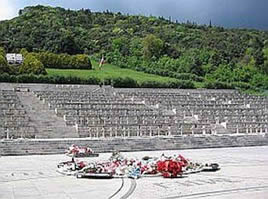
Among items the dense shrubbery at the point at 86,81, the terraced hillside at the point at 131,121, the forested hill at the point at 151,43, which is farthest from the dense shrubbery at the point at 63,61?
the terraced hillside at the point at 131,121

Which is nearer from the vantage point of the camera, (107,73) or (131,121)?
(131,121)

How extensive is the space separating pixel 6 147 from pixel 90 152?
11.8 feet

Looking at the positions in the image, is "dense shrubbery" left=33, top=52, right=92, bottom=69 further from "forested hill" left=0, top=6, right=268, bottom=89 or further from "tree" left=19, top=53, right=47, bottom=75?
"forested hill" left=0, top=6, right=268, bottom=89

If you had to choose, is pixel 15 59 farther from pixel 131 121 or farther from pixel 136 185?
pixel 136 185

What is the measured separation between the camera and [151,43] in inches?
3024

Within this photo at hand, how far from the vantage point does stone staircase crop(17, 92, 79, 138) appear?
24.3 metres

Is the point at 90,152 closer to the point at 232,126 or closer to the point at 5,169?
the point at 5,169

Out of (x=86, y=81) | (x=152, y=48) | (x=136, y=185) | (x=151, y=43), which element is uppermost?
(x=151, y=43)

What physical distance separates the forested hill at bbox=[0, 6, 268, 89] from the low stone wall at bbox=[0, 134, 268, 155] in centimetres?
3185

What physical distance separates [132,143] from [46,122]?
5.62 meters

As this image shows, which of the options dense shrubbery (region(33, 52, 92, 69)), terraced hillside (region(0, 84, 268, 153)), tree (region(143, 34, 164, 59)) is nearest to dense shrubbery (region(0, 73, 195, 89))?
terraced hillside (region(0, 84, 268, 153))

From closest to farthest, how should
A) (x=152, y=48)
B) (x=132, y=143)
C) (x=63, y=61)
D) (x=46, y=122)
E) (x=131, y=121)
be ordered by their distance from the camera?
(x=132, y=143)
(x=46, y=122)
(x=131, y=121)
(x=63, y=61)
(x=152, y=48)

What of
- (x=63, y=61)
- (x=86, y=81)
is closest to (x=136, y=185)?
(x=86, y=81)

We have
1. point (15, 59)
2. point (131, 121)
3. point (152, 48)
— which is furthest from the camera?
point (152, 48)
